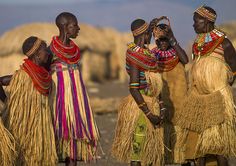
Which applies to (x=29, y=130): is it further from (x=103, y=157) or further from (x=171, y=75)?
(x=103, y=157)

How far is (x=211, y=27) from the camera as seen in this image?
7.95 meters

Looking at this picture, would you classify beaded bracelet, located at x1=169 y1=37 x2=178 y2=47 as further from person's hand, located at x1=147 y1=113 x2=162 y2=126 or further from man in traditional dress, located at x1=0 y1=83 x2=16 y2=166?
man in traditional dress, located at x1=0 y1=83 x2=16 y2=166

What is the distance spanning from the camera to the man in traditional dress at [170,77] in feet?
26.9

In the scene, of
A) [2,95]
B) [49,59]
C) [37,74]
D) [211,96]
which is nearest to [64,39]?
[49,59]

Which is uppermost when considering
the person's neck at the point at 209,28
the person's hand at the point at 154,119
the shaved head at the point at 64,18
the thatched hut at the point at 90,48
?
the thatched hut at the point at 90,48

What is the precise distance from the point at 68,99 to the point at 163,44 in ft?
4.60

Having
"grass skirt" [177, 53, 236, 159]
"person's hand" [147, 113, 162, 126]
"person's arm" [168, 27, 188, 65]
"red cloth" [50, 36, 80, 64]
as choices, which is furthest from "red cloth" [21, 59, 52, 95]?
"grass skirt" [177, 53, 236, 159]

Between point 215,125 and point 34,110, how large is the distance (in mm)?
2019

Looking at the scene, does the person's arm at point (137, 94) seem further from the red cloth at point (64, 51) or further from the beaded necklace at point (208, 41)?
the beaded necklace at point (208, 41)

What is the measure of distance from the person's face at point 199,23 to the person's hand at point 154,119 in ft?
3.76

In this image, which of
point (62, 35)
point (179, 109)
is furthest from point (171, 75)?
point (62, 35)

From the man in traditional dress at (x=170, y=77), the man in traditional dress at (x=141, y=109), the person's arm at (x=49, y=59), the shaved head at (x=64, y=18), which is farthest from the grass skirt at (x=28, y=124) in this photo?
the man in traditional dress at (x=170, y=77)

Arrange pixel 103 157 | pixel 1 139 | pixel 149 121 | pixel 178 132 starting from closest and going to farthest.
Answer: pixel 1 139 → pixel 149 121 → pixel 178 132 → pixel 103 157

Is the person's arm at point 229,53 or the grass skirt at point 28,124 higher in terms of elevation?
the person's arm at point 229,53
